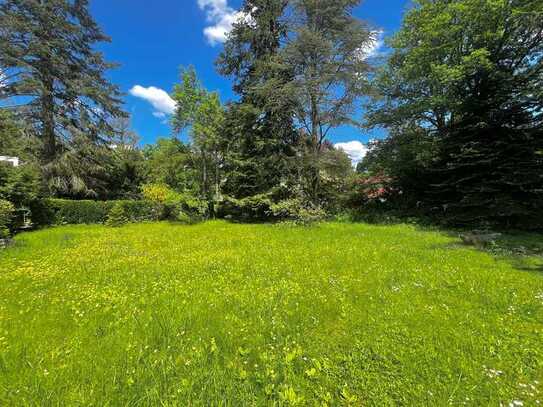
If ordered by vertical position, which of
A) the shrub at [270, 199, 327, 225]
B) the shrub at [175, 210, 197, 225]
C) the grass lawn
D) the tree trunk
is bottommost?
the grass lawn

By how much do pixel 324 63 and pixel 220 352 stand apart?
14.1m

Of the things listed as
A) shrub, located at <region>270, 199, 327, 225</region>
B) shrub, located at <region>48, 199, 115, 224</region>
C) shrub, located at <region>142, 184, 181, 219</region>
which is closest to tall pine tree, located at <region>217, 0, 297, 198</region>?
shrub, located at <region>270, 199, 327, 225</region>

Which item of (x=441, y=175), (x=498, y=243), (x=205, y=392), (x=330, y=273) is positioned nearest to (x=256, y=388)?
(x=205, y=392)

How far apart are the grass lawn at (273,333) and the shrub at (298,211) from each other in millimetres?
6300

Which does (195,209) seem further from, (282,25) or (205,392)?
(205,392)

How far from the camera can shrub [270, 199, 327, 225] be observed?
11.9 m

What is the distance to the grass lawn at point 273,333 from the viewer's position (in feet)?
6.58

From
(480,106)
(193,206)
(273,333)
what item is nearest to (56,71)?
(193,206)

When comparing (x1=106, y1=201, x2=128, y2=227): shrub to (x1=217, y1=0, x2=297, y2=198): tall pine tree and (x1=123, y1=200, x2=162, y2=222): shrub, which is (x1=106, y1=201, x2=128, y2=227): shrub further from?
(x1=217, y1=0, x2=297, y2=198): tall pine tree

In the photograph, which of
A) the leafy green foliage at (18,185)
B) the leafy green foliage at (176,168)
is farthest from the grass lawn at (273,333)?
the leafy green foliage at (176,168)

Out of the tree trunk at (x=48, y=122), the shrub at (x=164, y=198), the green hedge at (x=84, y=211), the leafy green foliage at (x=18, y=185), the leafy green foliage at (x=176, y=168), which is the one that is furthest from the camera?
the leafy green foliage at (x=176, y=168)

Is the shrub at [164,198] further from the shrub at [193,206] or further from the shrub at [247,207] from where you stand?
the shrub at [247,207]

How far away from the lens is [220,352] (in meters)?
2.52

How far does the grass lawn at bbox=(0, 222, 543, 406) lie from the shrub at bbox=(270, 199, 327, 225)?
248 inches
